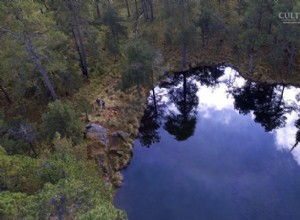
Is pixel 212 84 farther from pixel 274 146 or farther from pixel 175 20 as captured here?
pixel 274 146

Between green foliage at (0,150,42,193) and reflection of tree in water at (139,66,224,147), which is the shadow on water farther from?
green foliage at (0,150,42,193)

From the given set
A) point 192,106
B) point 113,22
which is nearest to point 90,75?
point 113,22

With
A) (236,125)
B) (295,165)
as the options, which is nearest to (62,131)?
(236,125)

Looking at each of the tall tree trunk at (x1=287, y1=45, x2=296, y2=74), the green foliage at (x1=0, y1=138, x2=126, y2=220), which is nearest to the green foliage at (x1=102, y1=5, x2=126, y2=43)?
the tall tree trunk at (x1=287, y1=45, x2=296, y2=74)

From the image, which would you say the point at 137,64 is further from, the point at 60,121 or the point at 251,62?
the point at 251,62

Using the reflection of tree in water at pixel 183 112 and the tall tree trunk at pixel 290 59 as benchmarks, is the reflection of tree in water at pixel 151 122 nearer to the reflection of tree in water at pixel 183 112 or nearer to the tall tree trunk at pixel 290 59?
the reflection of tree in water at pixel 183 112

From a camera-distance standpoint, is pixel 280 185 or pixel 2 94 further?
pixel 2 94
